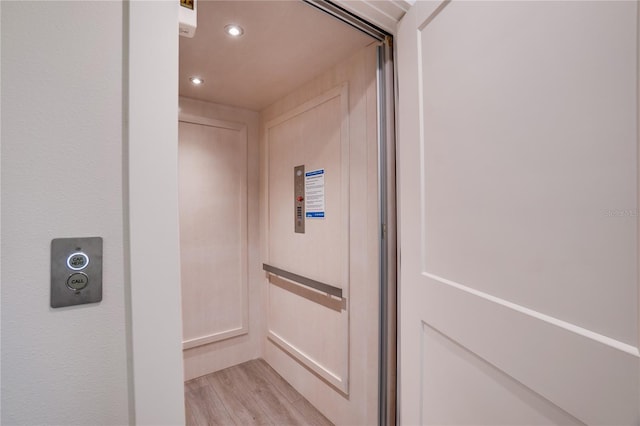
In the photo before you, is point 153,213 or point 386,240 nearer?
point 153,213

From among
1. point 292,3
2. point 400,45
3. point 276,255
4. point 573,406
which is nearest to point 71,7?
point 292,3

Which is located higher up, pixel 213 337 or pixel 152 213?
pixel 152 213

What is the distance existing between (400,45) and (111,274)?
1.24 m

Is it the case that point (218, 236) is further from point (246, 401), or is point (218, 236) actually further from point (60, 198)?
point (60, 198)

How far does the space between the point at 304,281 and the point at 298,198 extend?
1.97ft

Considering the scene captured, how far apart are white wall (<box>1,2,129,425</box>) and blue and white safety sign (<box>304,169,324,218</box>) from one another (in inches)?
54.0

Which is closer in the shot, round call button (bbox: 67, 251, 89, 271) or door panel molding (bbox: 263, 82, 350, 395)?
round call button (bbox: 67, 251, 89, 271)

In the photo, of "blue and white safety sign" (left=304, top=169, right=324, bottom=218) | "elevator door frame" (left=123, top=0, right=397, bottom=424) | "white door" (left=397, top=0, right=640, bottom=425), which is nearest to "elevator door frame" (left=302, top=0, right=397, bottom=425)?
"white door" (left=397, top=0, right=640, bottom=425)

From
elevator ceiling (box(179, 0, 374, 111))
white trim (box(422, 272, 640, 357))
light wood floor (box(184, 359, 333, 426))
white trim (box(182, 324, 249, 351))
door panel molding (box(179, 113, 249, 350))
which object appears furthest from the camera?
door panel molding (box(179, 113, 249, 350))

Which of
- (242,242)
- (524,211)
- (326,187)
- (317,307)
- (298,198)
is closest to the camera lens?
(524,211)

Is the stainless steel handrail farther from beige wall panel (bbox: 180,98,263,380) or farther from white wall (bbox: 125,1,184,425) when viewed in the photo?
white wall (bbox: 125,1,184,425)

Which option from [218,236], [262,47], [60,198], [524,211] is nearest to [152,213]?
[60,198]

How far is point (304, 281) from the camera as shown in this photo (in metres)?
2.02

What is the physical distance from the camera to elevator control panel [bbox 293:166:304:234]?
209 cm
